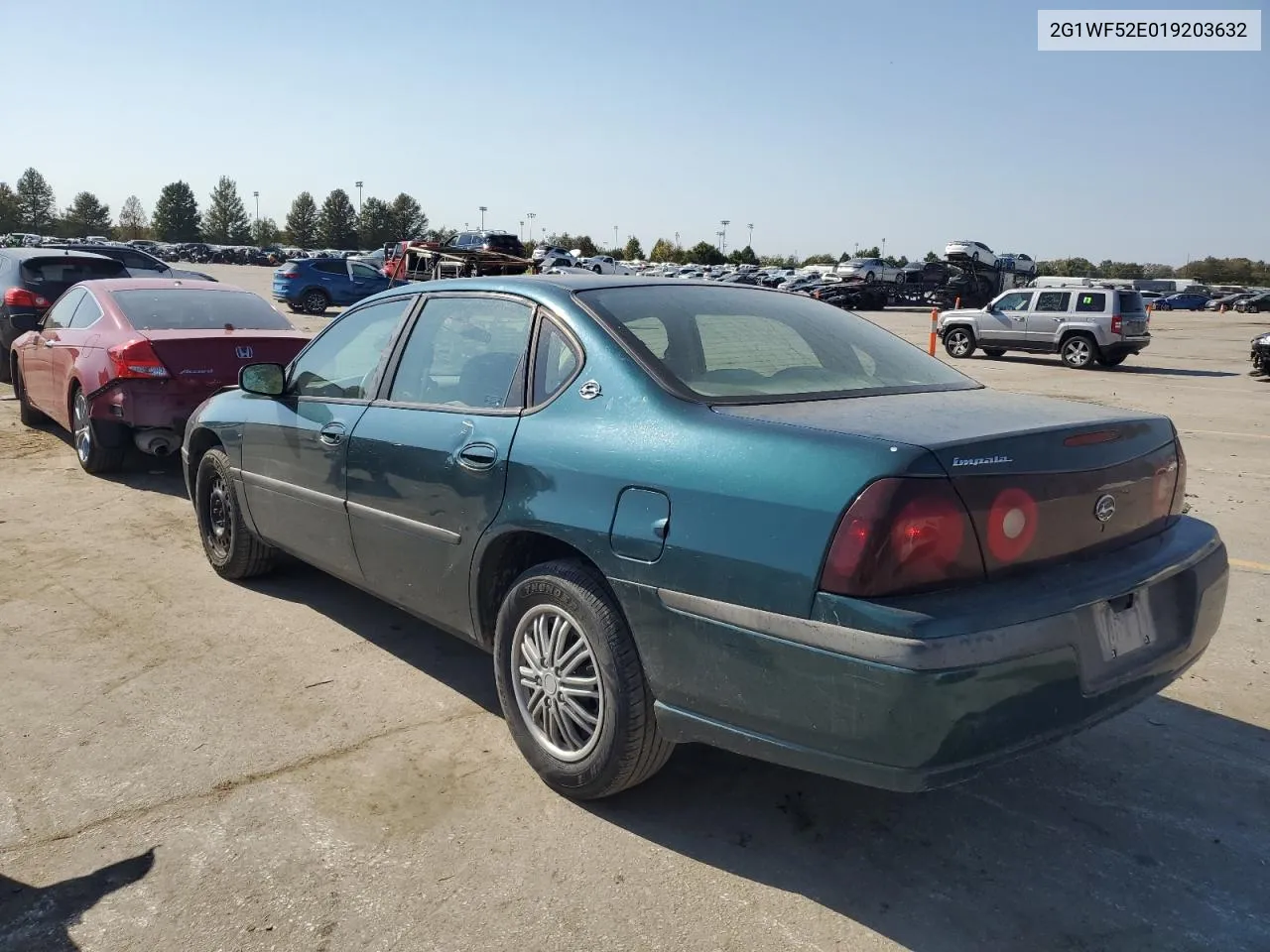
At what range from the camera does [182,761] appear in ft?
11.2

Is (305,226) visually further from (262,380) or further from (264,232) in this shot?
(262,380)

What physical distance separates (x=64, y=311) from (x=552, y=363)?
276 inches

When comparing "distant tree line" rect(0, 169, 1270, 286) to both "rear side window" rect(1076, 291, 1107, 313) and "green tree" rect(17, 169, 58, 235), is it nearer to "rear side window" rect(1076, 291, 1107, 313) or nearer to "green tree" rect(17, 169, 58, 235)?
"green tree" rect(17, 169, 58, 235)

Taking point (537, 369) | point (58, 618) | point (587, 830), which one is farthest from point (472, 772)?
point (58, 618)

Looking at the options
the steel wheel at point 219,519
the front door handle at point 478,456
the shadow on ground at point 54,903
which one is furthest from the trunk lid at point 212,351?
the shadow on ground at point 54,903

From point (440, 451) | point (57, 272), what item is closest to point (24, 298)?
point (57, 272)

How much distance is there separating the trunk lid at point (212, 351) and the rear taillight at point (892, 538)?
576 cm

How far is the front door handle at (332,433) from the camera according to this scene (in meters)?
4.12

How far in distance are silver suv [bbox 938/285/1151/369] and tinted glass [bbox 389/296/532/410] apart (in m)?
19.5

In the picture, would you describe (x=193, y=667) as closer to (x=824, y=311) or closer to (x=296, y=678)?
(x=296, y=678)

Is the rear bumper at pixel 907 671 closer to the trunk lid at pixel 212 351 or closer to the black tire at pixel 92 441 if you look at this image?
the trunk lid at pixel 212 351

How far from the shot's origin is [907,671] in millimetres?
2342

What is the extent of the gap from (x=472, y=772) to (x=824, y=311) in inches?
88.0

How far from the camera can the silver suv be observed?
2052 centimetres
